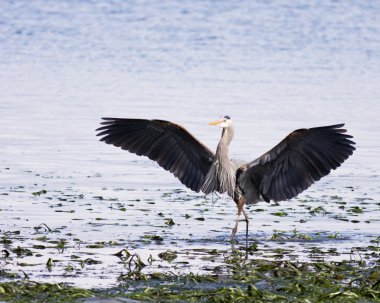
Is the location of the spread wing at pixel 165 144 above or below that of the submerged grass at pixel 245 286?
above

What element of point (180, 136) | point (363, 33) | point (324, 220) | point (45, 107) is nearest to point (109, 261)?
point (180, 136)

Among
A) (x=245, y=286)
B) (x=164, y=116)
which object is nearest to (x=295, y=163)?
(x=245, y=286)

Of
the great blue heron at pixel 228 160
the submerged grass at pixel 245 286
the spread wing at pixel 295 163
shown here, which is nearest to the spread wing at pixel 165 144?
the great blue heron at pixel 228 160

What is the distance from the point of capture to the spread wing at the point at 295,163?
1086 centimetres

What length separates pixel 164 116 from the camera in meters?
17.9

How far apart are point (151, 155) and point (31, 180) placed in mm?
2320

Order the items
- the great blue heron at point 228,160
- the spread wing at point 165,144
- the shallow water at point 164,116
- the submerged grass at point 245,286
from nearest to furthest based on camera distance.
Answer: the submerged grass at point 245,286
the shallow water at point 164,116
the great blue heron at point 228,160
the spread wing at point 165,144

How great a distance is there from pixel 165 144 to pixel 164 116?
640cm

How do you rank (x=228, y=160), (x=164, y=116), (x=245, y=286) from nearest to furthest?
(x=245, y=286), (x=228, y=160), (x=164, y=116)

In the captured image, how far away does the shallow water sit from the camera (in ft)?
35.0

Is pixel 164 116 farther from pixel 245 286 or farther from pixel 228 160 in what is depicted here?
pixel 245 286

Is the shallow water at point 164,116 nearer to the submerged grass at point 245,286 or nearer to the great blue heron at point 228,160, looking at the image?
the submerged grass at point 245,286

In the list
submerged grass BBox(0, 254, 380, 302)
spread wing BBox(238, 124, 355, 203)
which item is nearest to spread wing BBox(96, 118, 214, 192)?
spread wing BBox(238, 124, 355, 203)

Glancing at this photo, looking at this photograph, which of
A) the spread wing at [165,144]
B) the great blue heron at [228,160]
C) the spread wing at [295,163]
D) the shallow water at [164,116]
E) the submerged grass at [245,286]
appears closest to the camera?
the submerged grass at [245,286]
